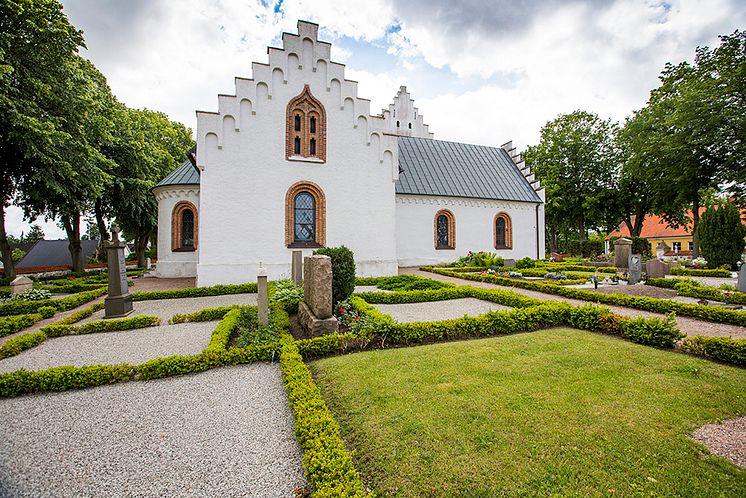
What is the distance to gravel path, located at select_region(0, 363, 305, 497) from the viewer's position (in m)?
2.50

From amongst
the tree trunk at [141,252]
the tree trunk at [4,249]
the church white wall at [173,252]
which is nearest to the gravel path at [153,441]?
the church white wall at [173,252]

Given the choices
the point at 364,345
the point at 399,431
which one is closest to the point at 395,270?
the point at 364,345

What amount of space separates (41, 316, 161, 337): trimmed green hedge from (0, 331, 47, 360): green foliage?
0.21 meters

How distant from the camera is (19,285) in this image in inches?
438

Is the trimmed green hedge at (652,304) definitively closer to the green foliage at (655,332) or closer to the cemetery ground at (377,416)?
the cemetery ground at (377,416)

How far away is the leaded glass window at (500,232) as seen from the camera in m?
20.1

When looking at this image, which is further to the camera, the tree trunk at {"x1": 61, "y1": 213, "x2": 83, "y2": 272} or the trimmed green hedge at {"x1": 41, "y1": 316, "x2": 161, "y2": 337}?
the tree trunk at {"x1": 61, "y1": 213, "x2": 83, "y2": 272}

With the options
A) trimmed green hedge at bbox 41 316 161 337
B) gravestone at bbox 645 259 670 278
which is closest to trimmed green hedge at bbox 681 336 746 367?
gravestone at bbox 645 259 670 278

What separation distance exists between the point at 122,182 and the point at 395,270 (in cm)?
1558

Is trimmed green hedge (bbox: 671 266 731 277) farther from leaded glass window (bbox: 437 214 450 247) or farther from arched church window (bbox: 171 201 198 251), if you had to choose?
arched church window (bbox: 171 201 198 251)

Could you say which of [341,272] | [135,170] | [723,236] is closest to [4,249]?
[135,170]

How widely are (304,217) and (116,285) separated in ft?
21.0

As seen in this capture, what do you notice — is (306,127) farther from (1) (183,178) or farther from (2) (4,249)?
(2) (4,249)

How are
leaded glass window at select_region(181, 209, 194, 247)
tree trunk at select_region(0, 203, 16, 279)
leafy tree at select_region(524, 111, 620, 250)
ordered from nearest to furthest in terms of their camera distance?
1. tree trunk at select_region(0, 203, 16, 279)
2. leaded glass window at select_region(181, 209, 194, 247)
3. leafy tree at select_region(524, 111, 620, 250)
